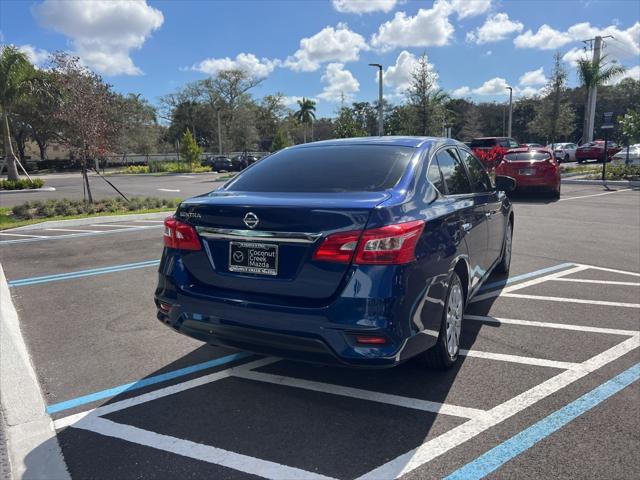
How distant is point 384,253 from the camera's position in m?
2.79

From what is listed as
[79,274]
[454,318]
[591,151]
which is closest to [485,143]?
[591,151]

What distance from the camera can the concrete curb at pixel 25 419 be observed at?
8.62 feet

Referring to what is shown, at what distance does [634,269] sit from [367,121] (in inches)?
2609

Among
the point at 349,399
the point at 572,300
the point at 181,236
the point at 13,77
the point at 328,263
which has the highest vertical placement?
the point at 13,77

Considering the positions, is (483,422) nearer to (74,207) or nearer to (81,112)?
(74,207)

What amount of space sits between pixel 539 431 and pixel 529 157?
14.1 meters

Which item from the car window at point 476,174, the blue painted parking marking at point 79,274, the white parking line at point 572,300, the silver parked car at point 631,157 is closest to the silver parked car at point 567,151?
the silver parked car at point 631,157

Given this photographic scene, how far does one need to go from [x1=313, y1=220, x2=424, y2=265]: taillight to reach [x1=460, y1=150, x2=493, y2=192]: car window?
80.9 inches

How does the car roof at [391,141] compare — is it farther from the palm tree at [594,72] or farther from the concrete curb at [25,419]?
the palm tree at [594,72]

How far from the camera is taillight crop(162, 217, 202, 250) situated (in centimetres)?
326

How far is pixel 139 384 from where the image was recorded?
141 inches

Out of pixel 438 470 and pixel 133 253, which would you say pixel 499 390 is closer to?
pixel 438 470

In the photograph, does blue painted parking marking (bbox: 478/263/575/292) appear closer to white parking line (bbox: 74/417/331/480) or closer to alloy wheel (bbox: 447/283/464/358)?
alloy wheel (bbox: 447/283/464/358)

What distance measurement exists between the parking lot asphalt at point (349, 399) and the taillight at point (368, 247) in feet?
3.41
